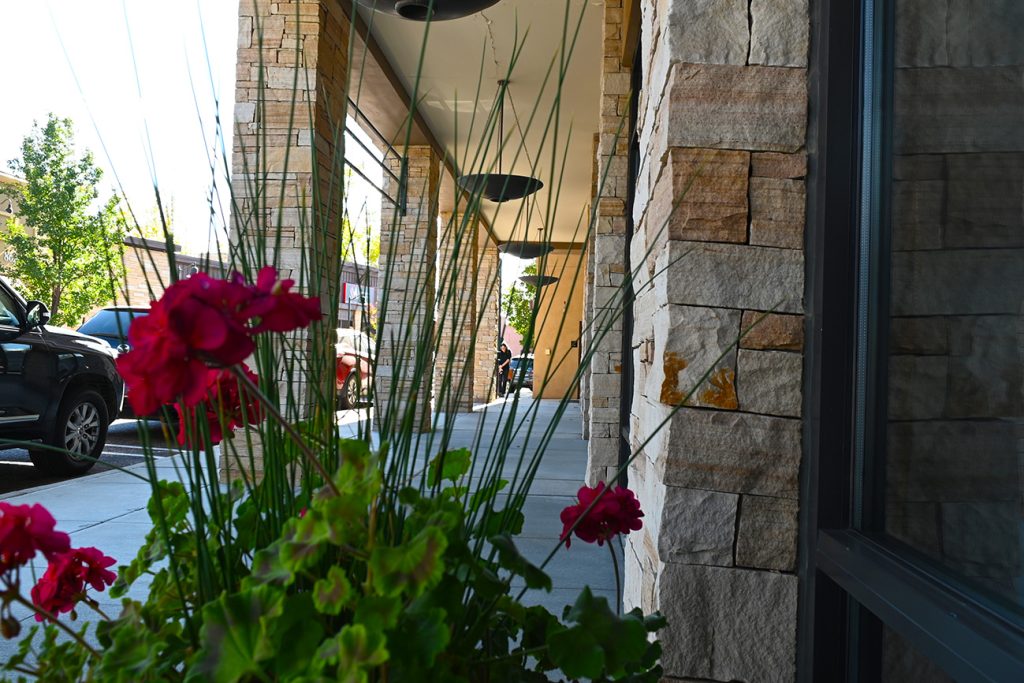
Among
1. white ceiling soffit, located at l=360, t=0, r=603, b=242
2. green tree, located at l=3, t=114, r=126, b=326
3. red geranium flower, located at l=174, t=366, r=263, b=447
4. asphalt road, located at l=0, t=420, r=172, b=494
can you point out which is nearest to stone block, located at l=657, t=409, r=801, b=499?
red geranium flower, located at l=174, t=366, r=263, b=447

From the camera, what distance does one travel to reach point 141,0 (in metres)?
1.02

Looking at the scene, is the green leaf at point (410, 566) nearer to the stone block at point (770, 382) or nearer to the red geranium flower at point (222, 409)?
the red geranium flower at point (222, 409)

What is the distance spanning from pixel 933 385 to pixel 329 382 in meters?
0.72

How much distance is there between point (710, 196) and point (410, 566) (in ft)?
3.09

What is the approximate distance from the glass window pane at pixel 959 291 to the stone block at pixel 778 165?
0.23 meters

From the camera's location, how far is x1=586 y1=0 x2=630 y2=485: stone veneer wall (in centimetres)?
453

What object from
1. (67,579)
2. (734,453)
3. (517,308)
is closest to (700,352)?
(734,453)

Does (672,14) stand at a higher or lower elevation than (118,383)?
higher

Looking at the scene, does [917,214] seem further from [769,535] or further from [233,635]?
[233,635]

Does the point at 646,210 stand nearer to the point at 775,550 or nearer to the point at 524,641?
the point at 775,550

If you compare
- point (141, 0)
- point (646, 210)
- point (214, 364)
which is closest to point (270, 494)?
point (214, 364)

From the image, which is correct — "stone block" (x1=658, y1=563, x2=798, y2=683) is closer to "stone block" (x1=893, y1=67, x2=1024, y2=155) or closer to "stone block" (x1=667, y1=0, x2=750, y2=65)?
"stone block" (x1=893, y1=67, x2=1024, y2=155)

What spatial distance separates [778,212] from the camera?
1374mm

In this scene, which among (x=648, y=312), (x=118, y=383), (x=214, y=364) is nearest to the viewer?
(x=214, y=364)
